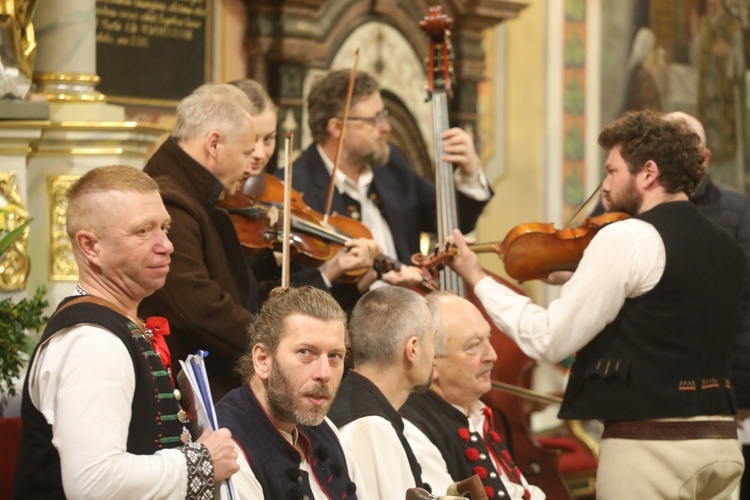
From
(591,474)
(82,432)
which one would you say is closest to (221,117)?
(82,432)

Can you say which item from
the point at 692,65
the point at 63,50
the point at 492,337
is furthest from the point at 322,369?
the point at 692,65

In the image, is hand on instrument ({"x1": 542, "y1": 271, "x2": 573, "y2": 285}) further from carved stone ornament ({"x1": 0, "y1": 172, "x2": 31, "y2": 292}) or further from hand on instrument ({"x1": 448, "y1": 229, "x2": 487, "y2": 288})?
carved stone ornament ({"x1": 0, "y1": 172, "x2": 31, "y2": 292})

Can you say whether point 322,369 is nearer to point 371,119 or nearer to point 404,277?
point 404,277

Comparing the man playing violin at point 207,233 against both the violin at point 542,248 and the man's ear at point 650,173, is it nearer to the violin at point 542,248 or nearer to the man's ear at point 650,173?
the violin at point 542,248

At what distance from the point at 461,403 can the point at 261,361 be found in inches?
44.3

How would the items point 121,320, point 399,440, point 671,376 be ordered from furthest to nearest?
point 671,376, point 399,440, point 121,320

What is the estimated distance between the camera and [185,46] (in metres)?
6.45

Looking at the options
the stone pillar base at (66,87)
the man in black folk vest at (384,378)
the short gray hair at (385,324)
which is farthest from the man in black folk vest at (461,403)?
the stone pillar base at (66,87)

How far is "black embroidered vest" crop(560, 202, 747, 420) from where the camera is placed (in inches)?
155

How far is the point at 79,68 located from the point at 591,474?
3.21m

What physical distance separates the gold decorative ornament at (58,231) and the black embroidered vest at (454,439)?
148 cm

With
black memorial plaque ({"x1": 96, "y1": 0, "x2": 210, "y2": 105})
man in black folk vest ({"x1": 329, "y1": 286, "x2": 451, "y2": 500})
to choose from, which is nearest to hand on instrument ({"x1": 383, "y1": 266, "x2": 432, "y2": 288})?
man in black folk vest ({"x1": 329, "y1": 286, "x2": 451, "y2": 500})

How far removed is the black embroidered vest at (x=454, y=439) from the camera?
382 cm

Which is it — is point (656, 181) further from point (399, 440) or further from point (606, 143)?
point (399, 440)
